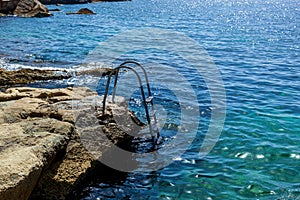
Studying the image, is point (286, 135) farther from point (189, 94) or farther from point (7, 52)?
point (7, 52)

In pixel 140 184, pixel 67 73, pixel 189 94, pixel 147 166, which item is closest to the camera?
pixel 140 184

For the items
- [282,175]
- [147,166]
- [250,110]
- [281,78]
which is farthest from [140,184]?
[281,78]

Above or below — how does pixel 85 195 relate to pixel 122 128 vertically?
below

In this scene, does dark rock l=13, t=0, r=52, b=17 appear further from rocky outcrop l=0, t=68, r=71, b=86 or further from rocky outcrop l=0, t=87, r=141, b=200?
rocky outcrop l=0, t=87, r=141, b=200

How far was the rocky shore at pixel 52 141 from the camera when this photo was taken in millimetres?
6773

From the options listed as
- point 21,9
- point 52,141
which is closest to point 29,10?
point 21,9

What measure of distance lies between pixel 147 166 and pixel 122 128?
3.87 ft

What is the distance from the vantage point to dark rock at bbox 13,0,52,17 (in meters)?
54.3

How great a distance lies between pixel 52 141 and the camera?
304 inches

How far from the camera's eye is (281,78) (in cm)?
1892

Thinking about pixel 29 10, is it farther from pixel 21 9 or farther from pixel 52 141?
pixel 52 141

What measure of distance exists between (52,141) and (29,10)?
171 ft

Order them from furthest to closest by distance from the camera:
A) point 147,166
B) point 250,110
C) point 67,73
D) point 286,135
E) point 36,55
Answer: point 36,55
point 67,73
point 250,110
point 286,135
point 147,166

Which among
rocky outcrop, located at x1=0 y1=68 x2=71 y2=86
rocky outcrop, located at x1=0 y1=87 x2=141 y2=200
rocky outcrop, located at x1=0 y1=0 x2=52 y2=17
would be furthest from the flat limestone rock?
rocky outcrop, located at x1=0 y1=0 x2=52 y2=17
